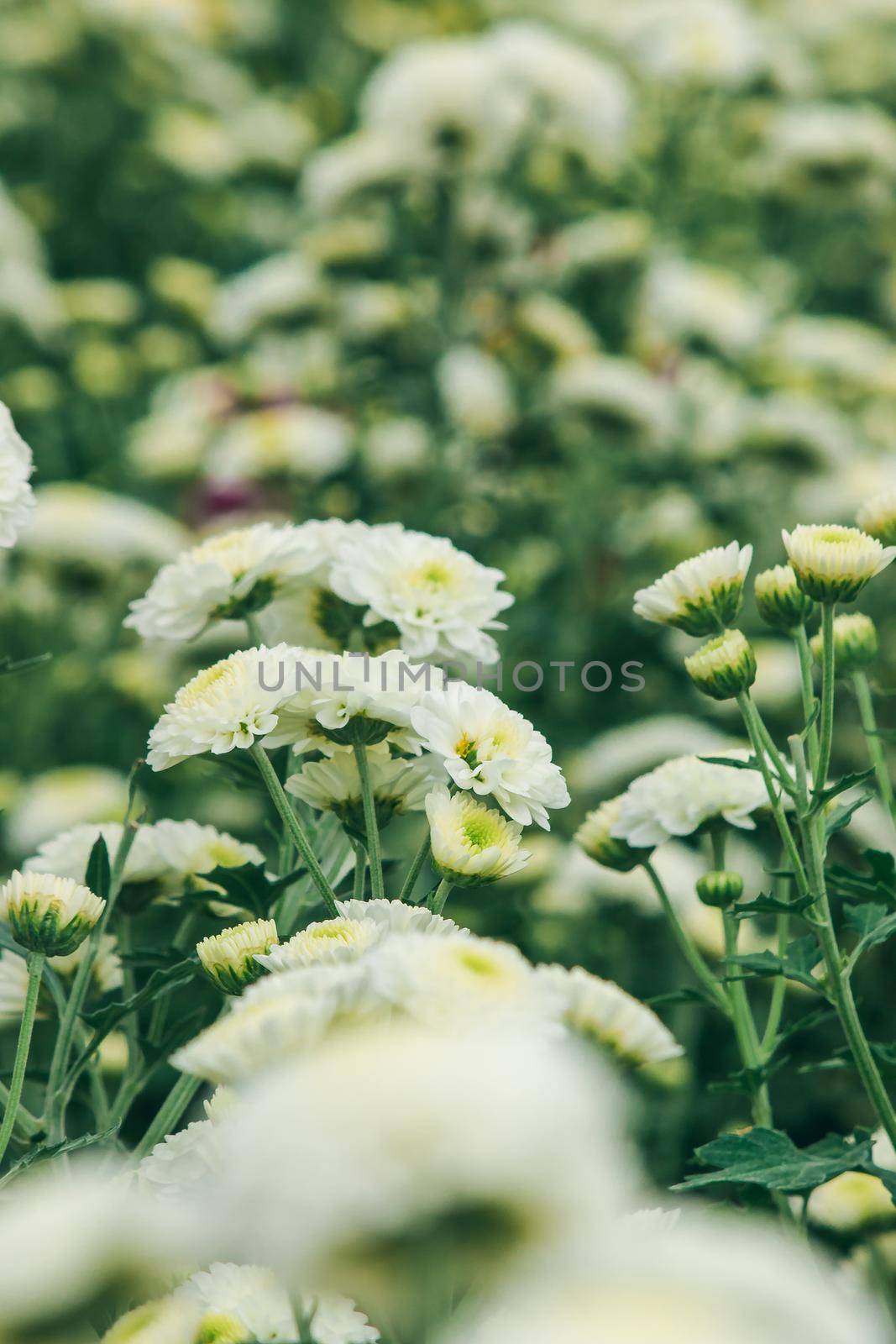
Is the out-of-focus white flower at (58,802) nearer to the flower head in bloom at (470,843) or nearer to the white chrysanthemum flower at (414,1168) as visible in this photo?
the flower head in bloom at (470,843)

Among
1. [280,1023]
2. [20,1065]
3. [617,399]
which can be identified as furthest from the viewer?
[617,399]

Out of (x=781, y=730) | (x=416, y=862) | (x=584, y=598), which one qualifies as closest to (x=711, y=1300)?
(x=416, y=862)

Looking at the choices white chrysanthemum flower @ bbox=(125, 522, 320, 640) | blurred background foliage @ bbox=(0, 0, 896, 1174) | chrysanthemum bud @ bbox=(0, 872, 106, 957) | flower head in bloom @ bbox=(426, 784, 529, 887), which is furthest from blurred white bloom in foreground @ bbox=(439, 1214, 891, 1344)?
blurred background foliage @ bbox=(0, 0, 896, 1174)

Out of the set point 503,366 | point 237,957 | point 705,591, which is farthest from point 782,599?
point 503,366

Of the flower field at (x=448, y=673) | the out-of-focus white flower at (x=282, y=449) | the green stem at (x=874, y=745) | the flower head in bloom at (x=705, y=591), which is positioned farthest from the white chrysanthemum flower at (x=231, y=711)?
the out-of-focus white flower at (x=282, y=449)

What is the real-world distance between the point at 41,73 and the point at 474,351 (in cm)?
137

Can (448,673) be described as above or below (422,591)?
below

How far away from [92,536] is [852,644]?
128cm

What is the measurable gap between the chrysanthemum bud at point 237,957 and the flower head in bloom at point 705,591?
353mm

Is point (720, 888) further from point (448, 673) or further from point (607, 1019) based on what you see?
point (448, 673)

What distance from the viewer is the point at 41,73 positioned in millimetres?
3029

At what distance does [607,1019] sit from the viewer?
63 centimetres

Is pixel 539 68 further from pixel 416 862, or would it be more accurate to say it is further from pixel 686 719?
pixel 416 862

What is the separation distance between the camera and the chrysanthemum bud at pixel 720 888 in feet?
3.10
